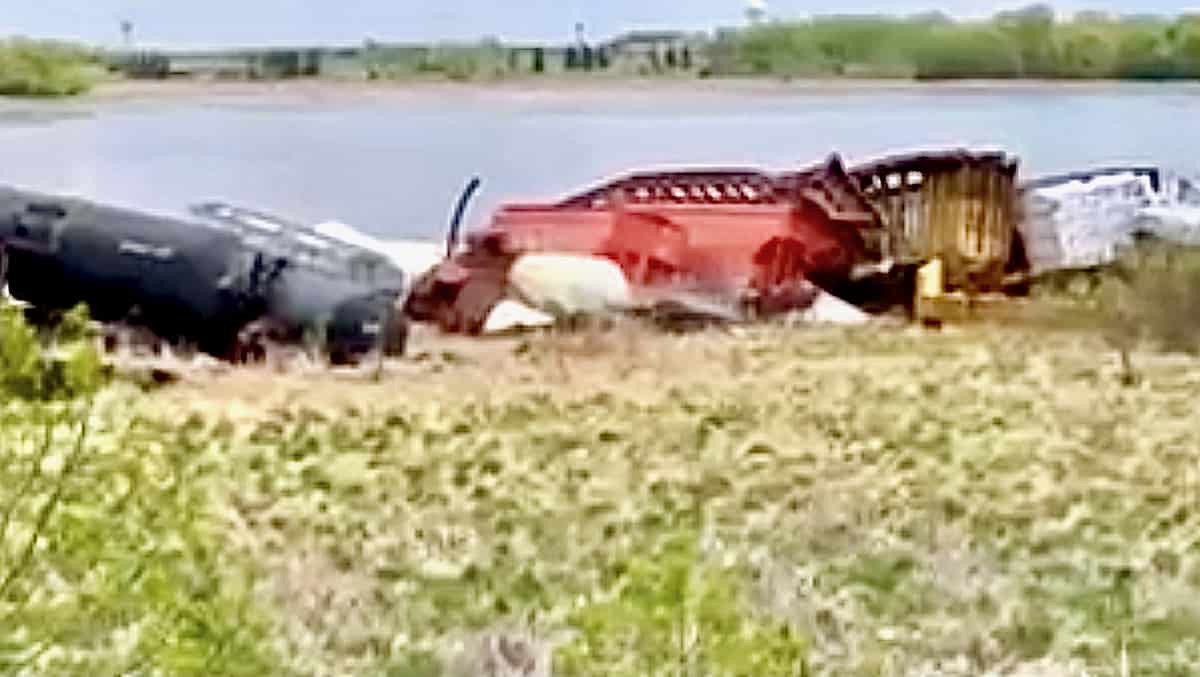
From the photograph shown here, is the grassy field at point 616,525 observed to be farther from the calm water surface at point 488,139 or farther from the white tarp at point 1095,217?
the calm water surface at point 488,139

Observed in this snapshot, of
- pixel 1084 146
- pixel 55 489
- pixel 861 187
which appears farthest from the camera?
pixel 1084 146

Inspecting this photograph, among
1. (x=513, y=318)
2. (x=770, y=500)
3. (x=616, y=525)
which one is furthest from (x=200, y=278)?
(x=616, y=525)

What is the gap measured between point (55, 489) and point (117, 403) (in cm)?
293

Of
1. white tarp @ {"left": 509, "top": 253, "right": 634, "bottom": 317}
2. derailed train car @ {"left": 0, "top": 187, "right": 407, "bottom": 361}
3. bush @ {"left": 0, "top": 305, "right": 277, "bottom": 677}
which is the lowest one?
white tarp @ {"left": 509, "top": 253, "right": 634, "bottom": 317}

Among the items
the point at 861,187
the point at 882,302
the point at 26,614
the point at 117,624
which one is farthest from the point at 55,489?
the point at 861,187

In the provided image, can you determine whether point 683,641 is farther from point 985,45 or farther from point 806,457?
point 985,45

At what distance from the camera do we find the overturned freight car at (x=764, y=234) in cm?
951

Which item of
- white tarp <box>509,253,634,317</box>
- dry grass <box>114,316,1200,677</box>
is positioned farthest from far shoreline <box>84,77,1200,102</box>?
dry grass <box>114,316,1200,677</box>

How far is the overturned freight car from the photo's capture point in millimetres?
9508

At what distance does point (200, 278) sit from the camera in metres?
7.77

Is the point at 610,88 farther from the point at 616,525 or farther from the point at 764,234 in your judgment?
the point at 616,525

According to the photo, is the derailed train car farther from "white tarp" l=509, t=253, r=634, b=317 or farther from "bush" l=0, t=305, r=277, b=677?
"bush" l=0, t=305, r=277, b=677

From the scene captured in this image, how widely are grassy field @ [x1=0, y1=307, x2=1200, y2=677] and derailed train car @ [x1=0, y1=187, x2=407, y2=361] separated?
0.93 m

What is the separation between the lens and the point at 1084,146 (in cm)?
1580
